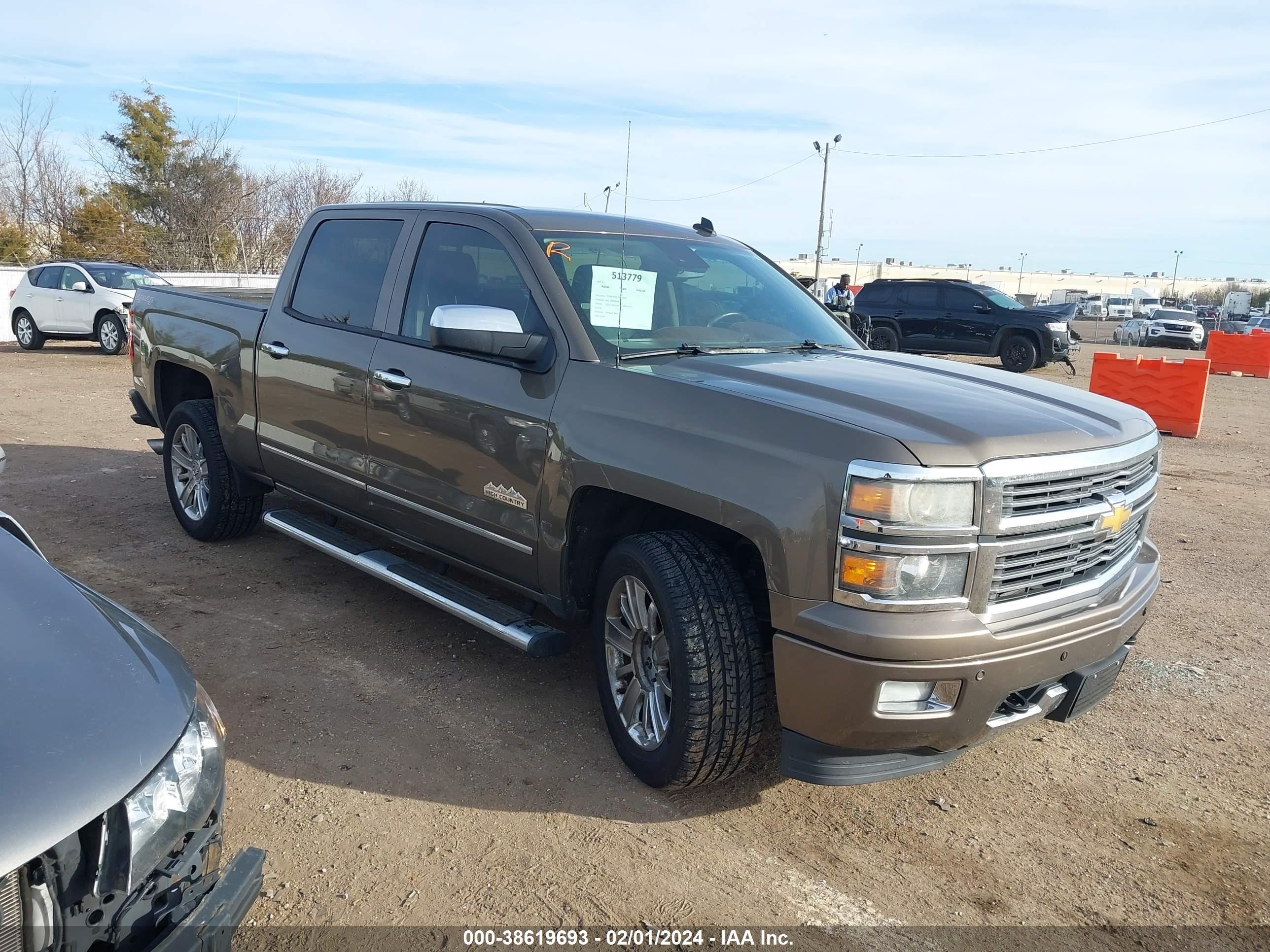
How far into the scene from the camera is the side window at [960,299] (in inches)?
838

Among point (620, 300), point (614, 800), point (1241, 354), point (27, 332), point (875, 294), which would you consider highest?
point (875, 294)

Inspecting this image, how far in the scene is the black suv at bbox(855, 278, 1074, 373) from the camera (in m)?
20.6

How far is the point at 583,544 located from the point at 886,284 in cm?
1988

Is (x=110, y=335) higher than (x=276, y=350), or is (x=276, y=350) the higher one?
(x=276, y=350)

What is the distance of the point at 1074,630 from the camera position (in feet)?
10.2

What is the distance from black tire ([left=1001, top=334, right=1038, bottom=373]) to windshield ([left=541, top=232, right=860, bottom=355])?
685 inches

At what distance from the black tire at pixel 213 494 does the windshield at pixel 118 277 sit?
1297 centimetres

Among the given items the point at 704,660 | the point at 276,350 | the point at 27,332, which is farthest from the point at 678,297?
the point at 27,332

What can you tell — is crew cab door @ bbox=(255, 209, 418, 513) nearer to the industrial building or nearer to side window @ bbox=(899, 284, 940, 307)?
side window @ bbox=(899, 284, 940, 307)

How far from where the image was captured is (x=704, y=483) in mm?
3152

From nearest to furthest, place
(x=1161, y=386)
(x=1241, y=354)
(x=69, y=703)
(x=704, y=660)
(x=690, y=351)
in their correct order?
(x=69, y=703) < (x=704, y=660) < (x=690, y=351) < (x=1161, y=386) < (x=1241, y=354)

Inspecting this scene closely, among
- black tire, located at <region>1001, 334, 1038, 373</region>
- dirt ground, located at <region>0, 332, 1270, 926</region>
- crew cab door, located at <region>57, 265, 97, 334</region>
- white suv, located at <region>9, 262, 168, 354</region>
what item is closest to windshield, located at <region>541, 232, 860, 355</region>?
dirt ground, located at <region>0, 332, 1270, 926</region>

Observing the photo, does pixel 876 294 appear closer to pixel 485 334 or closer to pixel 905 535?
pixel 485 334

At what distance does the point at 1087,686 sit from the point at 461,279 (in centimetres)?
286
